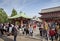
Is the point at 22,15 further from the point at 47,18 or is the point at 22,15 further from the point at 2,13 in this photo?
the point at 2,13

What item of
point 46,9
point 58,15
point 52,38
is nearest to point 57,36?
point 52,38

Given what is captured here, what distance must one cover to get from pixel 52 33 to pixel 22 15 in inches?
543

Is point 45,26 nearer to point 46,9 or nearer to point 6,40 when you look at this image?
point 6,40

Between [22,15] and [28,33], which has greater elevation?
[22,15]

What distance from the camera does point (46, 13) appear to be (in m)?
39.2

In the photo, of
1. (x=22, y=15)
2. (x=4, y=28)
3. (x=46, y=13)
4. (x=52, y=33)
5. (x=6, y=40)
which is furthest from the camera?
(x=46, y=13)

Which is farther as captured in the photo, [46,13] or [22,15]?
[46,13]

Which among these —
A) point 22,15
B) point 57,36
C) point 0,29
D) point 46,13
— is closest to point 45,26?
point 57,36

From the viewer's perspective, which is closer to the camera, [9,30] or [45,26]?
[45,26]

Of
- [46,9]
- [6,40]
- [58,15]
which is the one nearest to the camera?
[6,40]

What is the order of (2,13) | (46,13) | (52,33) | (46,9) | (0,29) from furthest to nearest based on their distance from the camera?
1. (2,13)
2. (46,9)
3. (46,13)
4. (0,29)
5. (52,33)

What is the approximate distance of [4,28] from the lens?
23500 mm

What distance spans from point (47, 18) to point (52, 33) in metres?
21.2

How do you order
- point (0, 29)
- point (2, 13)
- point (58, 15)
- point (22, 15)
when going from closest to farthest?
point (0, 29) → point (22, 15) → point (58, 15) → point (2, 13)
